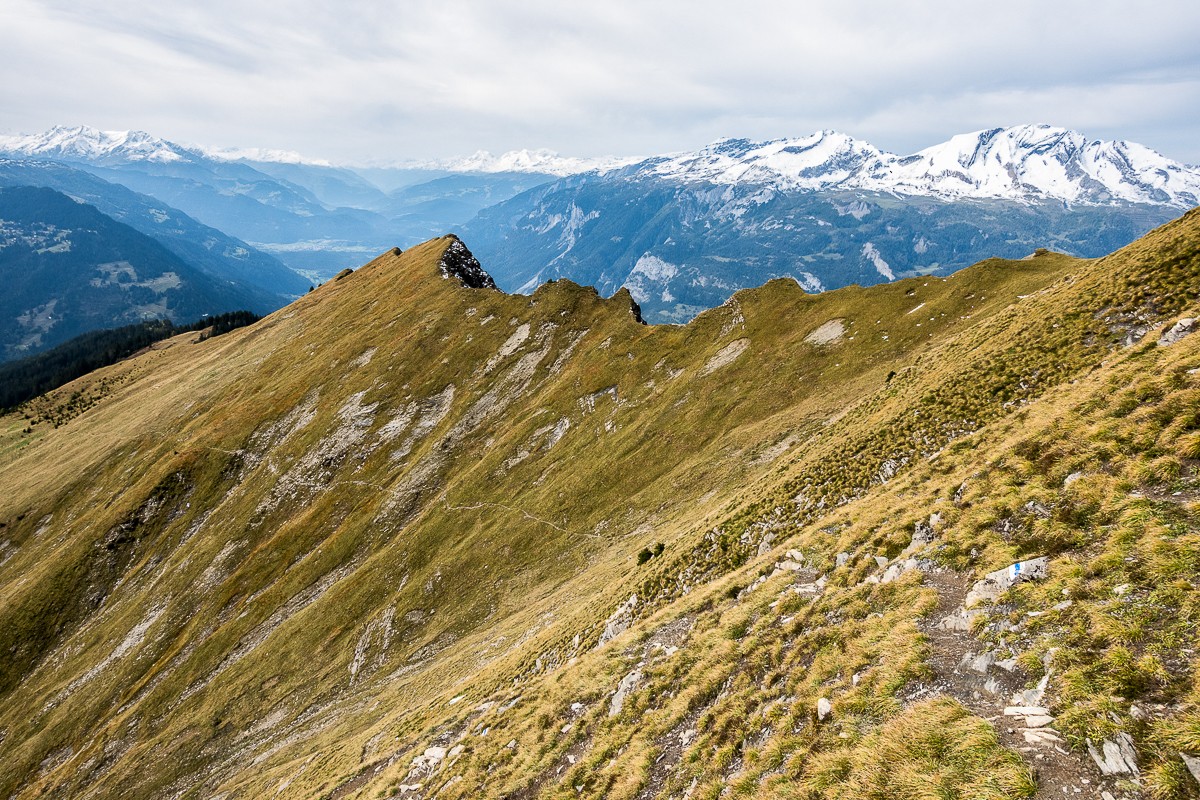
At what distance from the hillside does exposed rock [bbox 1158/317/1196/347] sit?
140 millimetres

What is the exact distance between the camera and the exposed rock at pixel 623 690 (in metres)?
22.9

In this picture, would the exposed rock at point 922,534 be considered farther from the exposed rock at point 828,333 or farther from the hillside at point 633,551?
the exposed rock at point 828,333

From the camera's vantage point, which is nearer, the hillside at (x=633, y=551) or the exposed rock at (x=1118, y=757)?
the exposed rock at (x=1118, y=757)

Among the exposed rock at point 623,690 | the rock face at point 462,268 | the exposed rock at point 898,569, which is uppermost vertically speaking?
the rock face at point 462,268

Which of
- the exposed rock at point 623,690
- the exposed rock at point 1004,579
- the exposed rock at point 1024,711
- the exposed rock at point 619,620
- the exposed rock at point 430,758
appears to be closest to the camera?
the exposed rock at point 1024,711

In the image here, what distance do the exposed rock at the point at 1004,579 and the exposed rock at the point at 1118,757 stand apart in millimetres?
5857

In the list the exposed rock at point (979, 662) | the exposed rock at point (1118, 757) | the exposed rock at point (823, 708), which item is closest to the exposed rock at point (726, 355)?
the exposed rock at point (823, 708)

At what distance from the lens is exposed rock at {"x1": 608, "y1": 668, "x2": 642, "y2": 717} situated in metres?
22.9

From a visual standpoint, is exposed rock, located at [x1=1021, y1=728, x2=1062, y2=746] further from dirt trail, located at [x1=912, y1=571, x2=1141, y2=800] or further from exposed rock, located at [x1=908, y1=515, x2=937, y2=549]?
exposed rock, located at [x1=908, y1=515, x2=937, y2=549]

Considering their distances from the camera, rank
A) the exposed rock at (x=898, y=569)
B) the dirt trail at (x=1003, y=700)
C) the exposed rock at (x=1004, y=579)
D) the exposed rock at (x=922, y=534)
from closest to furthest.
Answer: the dirt trail at (x=1003, y=700)
the exposed rock at (x=1004, y=579)
the exposed rock at (x=898, y=569)
the exposed rock at (x=922, y=534)

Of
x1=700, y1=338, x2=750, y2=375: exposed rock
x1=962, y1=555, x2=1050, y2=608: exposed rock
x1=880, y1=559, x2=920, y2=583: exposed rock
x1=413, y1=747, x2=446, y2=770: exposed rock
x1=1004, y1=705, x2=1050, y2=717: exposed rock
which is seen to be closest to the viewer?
x1=1004, y1=705, x2=1050, y2=717: exposed rock

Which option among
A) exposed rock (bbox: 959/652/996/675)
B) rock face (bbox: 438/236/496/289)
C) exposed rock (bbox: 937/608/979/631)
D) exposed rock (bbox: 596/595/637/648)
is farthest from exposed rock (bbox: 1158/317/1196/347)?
rock face (bbox: 438/236/496/289)

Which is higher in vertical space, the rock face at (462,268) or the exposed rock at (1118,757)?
the rock face at (462,268)

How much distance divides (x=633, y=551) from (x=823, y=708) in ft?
139
